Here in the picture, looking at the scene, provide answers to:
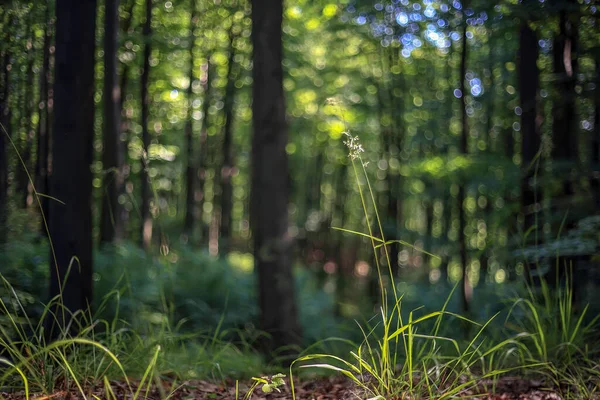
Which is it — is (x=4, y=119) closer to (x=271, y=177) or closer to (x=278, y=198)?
(x=271, y=177)

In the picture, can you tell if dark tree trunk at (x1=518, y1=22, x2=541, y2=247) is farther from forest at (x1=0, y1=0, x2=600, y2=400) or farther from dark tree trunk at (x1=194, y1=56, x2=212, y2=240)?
dark tree trunk at (x1=194, y1=56, x2=212, y2=240)

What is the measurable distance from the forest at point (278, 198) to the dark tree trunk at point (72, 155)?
16 mm

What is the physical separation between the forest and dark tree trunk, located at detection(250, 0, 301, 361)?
0.02m

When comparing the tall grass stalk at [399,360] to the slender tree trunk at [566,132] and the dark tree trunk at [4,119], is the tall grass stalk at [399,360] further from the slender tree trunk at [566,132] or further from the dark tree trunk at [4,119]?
the dark tree trunk at [4,119]

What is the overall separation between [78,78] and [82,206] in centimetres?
103

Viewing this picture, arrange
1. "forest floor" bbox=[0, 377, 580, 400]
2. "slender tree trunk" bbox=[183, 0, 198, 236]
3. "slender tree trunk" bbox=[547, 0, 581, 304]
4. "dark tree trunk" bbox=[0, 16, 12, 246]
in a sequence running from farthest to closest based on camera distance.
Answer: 1. "slender tree trunk" bbox=[183, 0, 198, 236]
2. "slender tree trunk" bbox=[547, 0, 581, 304]
3. "dark tree trunk" bbox=[0, 16, 12, 246]
4. "forest floor" bbox=[0, 377, 580, 400]

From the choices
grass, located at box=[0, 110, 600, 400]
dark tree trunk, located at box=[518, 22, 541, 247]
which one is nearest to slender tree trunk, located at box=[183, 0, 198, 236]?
grass, located at box=[0, 110, 600, 400]

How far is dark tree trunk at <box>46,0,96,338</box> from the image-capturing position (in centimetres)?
439

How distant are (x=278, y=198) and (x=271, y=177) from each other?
262mm

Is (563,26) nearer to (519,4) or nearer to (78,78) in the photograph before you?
(519,4)

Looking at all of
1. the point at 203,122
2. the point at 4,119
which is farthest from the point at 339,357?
the point at 203,122

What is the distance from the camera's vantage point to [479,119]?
15656 mm

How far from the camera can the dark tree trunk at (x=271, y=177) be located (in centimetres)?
650

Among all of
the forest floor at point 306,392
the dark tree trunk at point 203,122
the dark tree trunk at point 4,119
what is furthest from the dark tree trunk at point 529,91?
the dark tree trunk at point 203,122
